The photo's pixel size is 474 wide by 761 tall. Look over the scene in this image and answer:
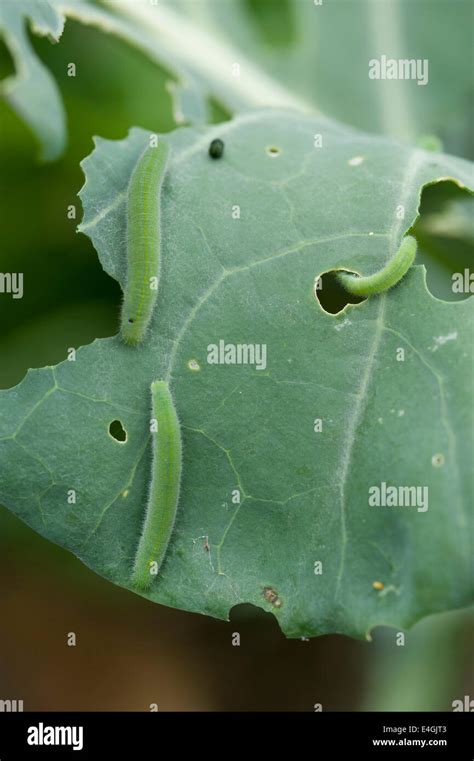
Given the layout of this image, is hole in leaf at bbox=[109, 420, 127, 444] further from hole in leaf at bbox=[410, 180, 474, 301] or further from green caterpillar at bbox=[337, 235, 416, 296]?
hole in leaf at bbox=[410, 180, 474, 301]

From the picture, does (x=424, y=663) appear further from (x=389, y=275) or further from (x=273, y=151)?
(x=273, y=151)

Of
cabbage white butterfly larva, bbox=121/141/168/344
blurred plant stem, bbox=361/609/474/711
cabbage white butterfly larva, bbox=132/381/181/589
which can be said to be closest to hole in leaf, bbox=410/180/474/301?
cabbage white butterfly larva, bbox=121/141/168/344

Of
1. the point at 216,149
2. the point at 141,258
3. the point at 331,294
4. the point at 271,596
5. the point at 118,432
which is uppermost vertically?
the point at 216,149

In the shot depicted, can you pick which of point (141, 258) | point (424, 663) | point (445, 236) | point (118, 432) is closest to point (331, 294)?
point (141, 258)

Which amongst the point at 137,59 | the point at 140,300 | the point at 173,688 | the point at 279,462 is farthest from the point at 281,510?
the point at 137,59

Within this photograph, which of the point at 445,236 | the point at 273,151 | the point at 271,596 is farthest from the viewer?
the point at 445,236

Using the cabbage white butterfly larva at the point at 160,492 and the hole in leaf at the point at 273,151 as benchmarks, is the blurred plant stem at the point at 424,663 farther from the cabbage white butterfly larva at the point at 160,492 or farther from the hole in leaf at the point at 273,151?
the hole in leaf at the point at 273,151
